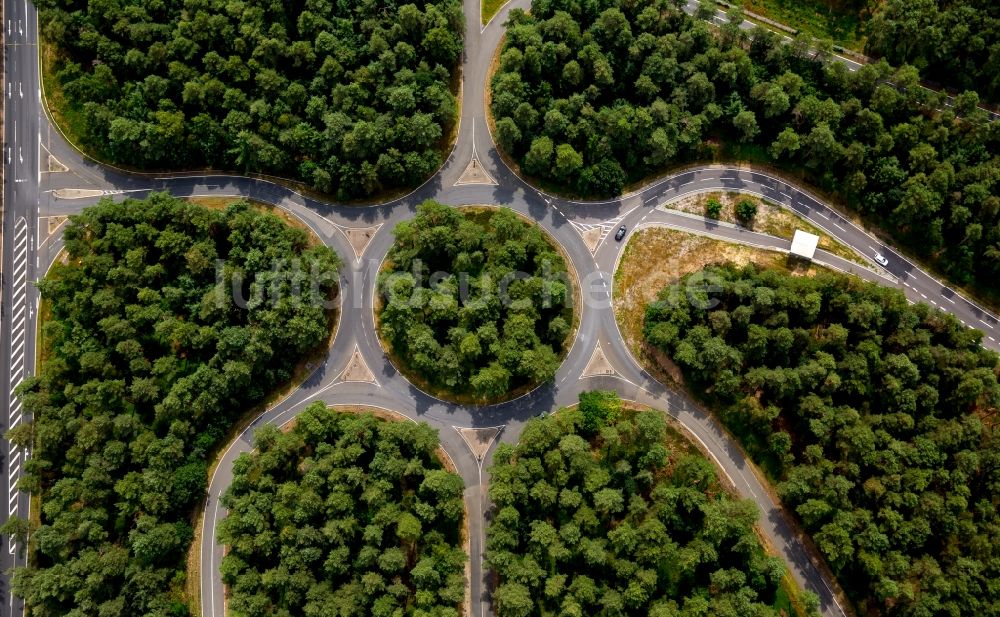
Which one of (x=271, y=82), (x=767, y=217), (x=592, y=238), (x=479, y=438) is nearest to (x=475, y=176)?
(x=592, y=238)

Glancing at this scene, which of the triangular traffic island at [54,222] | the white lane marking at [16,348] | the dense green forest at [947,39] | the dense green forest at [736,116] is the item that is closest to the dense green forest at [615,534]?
the dense green forest at [736,116]

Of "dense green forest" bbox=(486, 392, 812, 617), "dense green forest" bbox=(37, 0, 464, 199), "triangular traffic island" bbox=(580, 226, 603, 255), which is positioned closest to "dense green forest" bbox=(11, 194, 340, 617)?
"dense green forest" bbox=(37, 0, 464, 199)

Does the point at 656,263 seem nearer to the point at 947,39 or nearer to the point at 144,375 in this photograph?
the point at 947,39

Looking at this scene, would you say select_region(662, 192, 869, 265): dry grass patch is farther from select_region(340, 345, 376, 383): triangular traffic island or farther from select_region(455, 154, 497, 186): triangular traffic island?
select_region(340, 345, 376, 383): triangular traffic island

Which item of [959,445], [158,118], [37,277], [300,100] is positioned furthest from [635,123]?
[37,277]

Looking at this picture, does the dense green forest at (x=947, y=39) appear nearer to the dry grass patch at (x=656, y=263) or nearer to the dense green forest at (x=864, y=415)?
the dry grass patch at (x=656, y=263)

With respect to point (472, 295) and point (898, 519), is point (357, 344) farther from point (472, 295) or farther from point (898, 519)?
point (898, 519)
